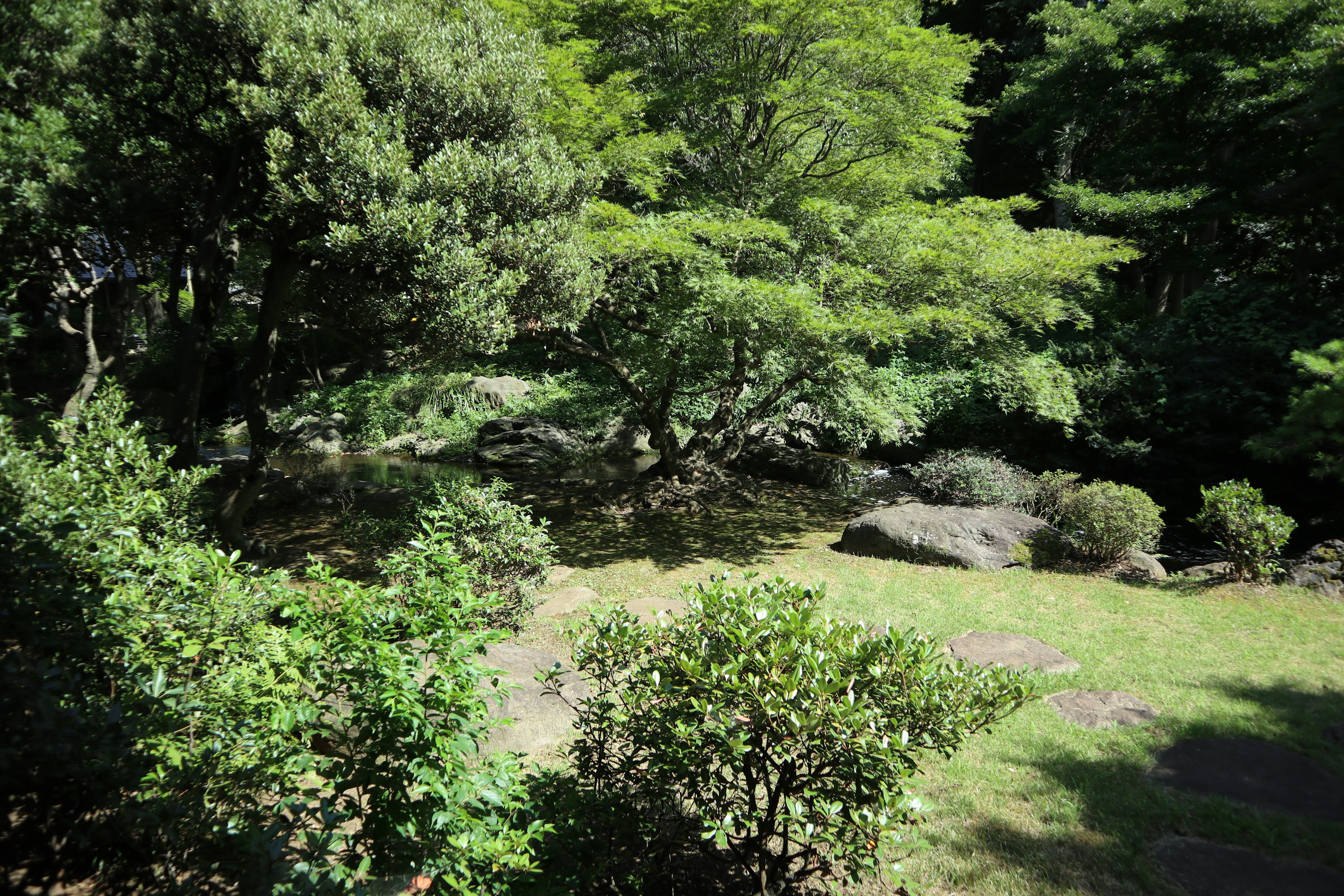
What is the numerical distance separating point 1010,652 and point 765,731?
4.17 meters

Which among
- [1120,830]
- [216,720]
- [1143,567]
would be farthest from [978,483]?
[216,720]

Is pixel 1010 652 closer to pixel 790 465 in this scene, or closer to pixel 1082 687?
pixel 1082 687

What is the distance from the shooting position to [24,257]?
5.89 meters

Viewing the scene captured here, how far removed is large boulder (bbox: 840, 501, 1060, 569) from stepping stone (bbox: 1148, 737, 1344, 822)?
4.38m

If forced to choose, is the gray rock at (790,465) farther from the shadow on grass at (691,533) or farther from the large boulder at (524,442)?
the large boulder at (524,442)

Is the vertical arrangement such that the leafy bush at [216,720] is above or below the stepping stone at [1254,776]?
above

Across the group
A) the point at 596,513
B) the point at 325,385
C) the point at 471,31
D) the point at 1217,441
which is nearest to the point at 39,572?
the point at 471,31

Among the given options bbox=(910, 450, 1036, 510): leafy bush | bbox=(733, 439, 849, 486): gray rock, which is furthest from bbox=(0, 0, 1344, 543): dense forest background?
bbox=(910, 450, 1036, 510): leafy bush

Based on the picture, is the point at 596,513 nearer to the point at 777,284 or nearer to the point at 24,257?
the point at 777,284

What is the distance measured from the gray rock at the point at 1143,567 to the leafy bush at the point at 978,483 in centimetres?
167

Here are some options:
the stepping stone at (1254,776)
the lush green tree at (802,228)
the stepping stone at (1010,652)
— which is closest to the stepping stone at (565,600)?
the lush green tree at (802,228)

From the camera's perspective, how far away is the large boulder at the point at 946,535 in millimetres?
9047

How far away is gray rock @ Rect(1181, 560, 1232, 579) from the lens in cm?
820

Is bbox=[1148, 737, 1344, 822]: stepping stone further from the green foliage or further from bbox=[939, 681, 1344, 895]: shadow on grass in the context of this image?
the green foliage
